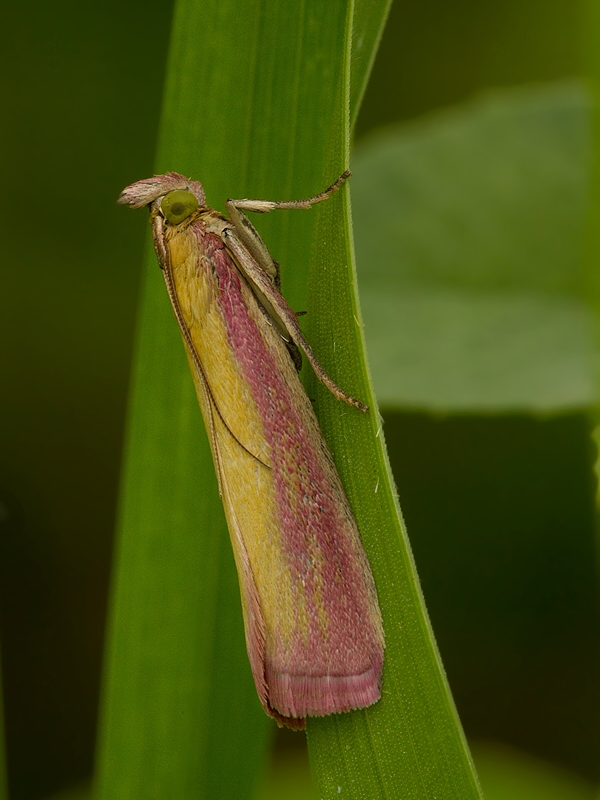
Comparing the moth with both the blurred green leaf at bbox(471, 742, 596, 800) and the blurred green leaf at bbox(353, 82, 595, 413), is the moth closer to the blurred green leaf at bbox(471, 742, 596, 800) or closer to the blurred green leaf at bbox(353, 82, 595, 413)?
the blurred green leaf at bbox(353, 82, 595, 413)

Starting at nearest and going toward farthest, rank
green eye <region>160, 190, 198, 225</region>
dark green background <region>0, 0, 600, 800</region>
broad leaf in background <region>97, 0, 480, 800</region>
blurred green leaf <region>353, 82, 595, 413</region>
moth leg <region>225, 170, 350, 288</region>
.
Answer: broad leaf in background <region>97, 0, 480, 800</region> < moth leg <region>225, 170, 350, 288</region> < green eye <region>160, 190, 198, 225</region> < blurred green leaf <region>353, 82, 595, 413</region> < dark green background <region>0, 0, 600, 800</region>

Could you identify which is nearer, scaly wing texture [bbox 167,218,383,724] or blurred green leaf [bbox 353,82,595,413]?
scaly wing texture [bbox 167,218,383,724]

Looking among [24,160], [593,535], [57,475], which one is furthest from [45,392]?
[593,535]

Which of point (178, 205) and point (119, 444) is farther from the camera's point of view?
point (119, 444)

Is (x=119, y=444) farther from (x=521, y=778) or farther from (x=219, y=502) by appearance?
(x=521, y=778)

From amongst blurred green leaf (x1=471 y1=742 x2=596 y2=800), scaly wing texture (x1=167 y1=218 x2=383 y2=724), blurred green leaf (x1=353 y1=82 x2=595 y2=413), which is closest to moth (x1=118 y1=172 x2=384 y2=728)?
scaly wing texture (x1=167 y1=218 x2=383 y2=724)

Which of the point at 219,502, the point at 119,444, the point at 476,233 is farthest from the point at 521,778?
the point at 119,444
